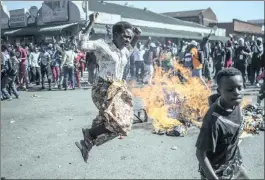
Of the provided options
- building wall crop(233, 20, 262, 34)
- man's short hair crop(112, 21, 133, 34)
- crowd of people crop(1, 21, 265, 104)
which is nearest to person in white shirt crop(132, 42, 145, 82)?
crowd of people crop(1, 21, 265, 104)

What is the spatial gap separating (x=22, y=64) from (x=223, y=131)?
11889 millimetres

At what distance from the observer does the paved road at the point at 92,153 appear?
16.7 ft

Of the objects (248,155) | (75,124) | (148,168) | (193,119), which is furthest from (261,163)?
(75,124)

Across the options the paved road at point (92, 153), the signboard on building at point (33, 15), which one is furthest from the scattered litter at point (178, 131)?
the signboard on building at point (33, 15)

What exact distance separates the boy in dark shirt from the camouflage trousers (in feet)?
4.21

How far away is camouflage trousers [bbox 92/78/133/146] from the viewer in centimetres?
347

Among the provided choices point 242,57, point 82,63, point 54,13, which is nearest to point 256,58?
point 242,57

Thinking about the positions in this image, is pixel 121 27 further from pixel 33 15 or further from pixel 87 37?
pixel 33 15

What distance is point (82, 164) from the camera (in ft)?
18.0

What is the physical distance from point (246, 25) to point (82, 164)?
5464cm

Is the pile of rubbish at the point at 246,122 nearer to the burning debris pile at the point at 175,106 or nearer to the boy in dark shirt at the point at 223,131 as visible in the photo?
the burning debris pile at the point at 175,106

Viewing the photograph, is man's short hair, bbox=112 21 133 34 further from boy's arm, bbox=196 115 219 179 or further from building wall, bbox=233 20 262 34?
building wall, bbox=233 20 262 34

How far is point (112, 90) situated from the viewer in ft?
11.4

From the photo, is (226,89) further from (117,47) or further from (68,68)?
(68,68)
